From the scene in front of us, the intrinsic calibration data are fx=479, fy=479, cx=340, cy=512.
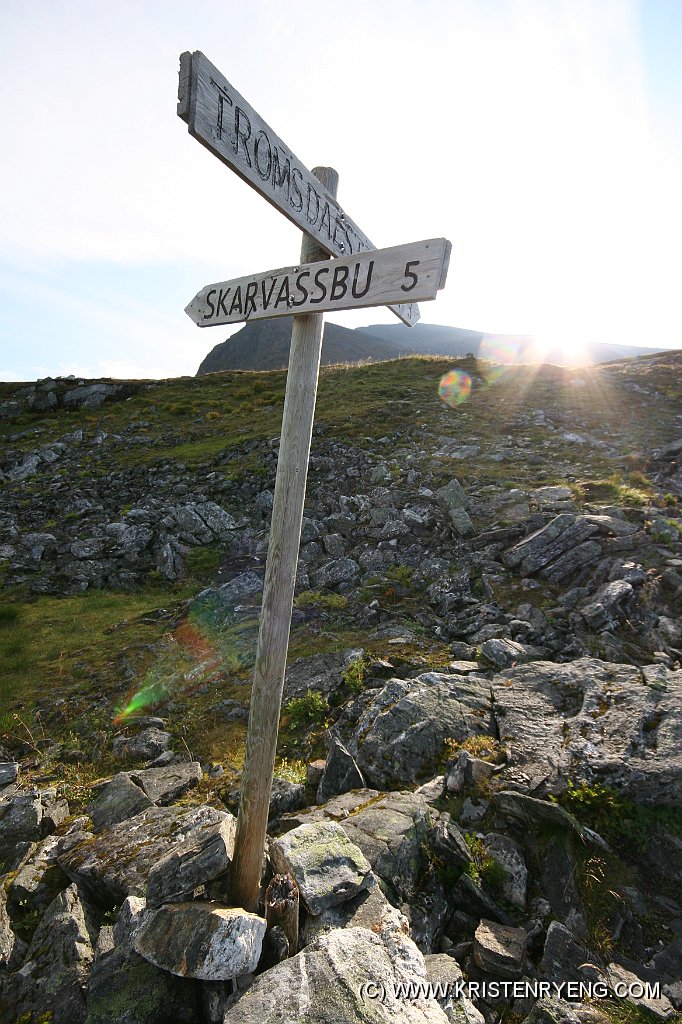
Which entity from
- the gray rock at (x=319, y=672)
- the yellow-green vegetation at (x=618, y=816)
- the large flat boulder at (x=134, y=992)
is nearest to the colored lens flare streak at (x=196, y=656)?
the gray rock at (x=319, y=672)

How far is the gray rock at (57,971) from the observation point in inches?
131

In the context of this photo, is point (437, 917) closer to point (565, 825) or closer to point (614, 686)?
point (565, 825)

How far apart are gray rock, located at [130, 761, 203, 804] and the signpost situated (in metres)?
5.48

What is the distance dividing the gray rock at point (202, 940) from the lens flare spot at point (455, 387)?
75.8ft

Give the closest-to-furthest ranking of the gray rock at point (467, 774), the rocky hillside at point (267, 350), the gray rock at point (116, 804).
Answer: the gray rock at point (467, 774) < the gray rock at point (116, 804) < the rocky hillside at point (267, 350)

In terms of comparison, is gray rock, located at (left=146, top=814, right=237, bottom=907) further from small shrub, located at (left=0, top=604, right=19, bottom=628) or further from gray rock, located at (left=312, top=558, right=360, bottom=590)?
small shrub, located at (left=0, top=604, right=19, bottom=628)

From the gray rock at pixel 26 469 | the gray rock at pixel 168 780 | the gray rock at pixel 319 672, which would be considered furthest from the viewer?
the gray rock at pixel 26 469

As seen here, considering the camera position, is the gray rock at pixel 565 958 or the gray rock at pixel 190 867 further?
the gray rock at pixel 190 867

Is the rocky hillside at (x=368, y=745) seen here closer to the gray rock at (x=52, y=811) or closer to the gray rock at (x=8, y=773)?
the gray rock at (x=52, y=811)

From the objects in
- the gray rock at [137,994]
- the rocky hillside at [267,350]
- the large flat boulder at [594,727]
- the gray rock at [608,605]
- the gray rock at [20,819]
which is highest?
the rocky hillside at [267,350]

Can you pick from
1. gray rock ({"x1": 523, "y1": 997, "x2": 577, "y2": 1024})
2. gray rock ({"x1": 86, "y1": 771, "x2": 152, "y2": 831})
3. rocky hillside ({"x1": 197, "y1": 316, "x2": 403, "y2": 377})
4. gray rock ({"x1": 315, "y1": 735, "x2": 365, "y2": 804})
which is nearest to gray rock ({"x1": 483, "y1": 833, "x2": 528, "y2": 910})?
gray rock ({"x1": 523, "y1": 997, "x2": 577, "y2": 1024})

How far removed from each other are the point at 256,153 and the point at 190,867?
4.99 meters

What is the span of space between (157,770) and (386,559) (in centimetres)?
736

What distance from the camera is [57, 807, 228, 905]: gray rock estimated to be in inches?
167
